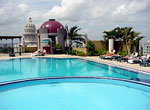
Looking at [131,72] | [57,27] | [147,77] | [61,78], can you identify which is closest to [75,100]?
[61,78]

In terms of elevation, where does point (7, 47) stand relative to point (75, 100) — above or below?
above

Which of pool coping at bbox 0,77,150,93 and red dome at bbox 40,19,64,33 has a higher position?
red dome at bbox 40,19,64,33

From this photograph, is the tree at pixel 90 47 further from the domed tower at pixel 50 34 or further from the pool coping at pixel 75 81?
the pool coping at pixel 75 81

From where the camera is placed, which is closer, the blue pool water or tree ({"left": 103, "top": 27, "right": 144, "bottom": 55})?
the blue pool water

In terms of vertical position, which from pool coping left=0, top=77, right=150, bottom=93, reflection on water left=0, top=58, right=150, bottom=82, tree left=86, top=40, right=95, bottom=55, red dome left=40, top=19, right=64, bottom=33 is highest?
red dome left=40, top=19, right=64, bottom=33

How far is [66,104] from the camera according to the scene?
671 centimetres

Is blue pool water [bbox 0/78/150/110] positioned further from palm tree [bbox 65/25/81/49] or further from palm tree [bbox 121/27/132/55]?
palm tree [bbox 65/25/81/49]

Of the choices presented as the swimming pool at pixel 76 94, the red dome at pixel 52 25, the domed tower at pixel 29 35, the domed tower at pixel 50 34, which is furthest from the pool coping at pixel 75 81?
the domed tower at pixel 29 35

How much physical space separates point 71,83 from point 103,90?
218 centimetres

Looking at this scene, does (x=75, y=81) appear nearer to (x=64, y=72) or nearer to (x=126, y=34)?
(x=64, y=72)

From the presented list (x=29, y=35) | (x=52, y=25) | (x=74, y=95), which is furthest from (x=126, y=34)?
(x=29, y=35)

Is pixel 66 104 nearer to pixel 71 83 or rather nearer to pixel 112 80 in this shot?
pixel 71 83

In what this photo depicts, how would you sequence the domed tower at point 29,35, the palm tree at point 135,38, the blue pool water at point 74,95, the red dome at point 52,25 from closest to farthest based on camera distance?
the blue pool water at point 74,95
the palm tree at point 135,38
the red dome at point 52,25
the domed tower at point 29,35

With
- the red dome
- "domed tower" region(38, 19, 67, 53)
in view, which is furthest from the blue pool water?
the red dome
